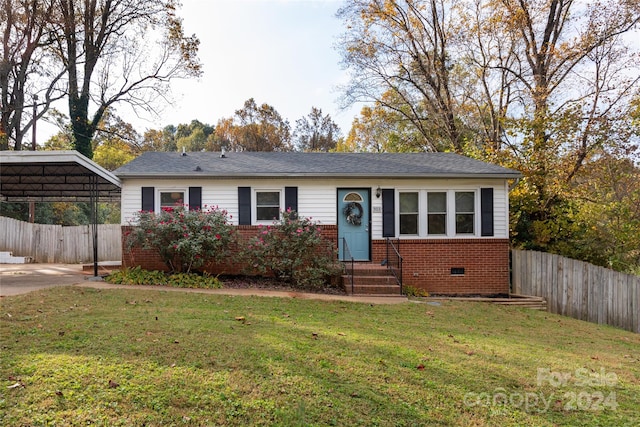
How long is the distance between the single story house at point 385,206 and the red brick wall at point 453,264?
1.1 inches

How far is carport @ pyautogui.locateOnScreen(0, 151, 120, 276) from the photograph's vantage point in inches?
308

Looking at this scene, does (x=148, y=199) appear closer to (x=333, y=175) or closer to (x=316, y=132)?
(x=333, y=175)

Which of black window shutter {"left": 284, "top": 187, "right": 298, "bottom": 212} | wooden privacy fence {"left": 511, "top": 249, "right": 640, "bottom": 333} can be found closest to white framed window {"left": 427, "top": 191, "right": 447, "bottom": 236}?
wooden privacy fence {"left": 511, "top": 249, "right": 640, "bottom": 333}

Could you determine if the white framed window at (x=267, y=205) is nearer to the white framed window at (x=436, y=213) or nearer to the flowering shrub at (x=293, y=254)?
the flowering shrub at (x=293, y=254)

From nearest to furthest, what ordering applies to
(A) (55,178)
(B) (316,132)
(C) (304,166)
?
1. (C) (304,166)
2. (A) (55,178)
3. (B) (316,132)

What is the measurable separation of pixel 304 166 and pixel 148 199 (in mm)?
4502

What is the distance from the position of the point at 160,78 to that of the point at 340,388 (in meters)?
21.6

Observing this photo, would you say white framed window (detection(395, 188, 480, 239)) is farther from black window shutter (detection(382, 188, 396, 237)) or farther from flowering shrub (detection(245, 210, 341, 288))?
flowering shrub (detection(245, 210, 341, 288))

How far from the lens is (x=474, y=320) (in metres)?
7.17

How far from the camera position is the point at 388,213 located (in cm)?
1063

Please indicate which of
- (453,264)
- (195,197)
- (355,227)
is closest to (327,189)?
(355,227)

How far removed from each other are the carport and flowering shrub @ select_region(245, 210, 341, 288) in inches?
161

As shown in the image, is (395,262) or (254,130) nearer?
(395,262)

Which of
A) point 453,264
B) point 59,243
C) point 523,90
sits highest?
point 523,90
